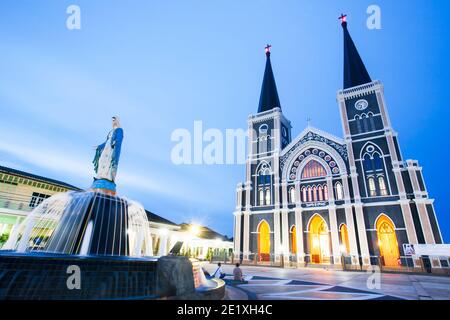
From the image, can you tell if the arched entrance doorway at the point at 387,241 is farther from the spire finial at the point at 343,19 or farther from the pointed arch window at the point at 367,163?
the spire finial at the point at 343,19

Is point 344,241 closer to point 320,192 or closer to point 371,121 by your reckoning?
point 320,192

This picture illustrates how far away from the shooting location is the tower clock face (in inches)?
1108

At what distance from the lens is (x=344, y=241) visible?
24.5m

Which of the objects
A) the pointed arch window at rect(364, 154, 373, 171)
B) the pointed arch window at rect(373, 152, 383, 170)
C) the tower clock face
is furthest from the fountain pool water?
the tower clock face

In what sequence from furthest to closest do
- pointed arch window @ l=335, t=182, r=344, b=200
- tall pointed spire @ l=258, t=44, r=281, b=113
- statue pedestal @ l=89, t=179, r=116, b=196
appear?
tall pointed spire @ l=258, t=44, r=281, b=113 < pointed arch window @ l=335, t=182, r=344, b=200 < statue pedestal @ l=89, t=179, r=116, b=196

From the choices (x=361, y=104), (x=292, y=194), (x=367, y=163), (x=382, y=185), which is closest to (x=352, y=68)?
(x=361, y=104)

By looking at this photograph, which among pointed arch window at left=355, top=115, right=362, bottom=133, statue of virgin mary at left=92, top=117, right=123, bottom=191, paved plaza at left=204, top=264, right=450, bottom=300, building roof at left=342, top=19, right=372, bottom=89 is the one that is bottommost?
A: paved plaza at left=204, top=264, right=450, bottom=300

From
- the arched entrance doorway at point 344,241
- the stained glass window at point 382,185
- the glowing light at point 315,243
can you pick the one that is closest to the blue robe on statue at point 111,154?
the arched entrance doorway at point 344,241

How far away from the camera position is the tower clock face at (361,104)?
28.1m

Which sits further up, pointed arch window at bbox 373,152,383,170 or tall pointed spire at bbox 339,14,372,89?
tall pointed spire at bbox 339,14,372,89

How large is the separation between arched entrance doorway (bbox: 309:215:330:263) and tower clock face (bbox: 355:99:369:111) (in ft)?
47.3

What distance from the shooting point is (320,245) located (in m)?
26.1

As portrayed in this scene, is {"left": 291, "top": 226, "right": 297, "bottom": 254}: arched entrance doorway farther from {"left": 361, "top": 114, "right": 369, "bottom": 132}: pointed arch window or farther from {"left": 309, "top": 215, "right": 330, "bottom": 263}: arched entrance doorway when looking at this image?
{"left": 361, "top": 114, "right": 369, "bottom": 132}: pointed arch window

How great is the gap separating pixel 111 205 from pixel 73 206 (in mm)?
1005
